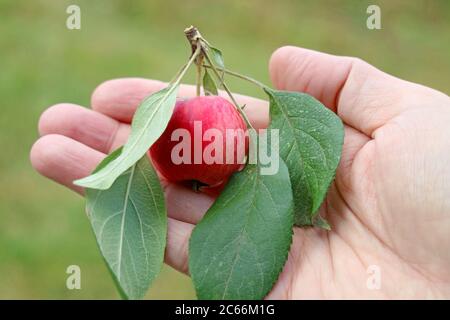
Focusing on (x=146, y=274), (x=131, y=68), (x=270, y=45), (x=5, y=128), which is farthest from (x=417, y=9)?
(x=146, y=274)

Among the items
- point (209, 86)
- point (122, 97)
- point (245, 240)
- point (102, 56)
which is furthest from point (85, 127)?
point (102, 56)

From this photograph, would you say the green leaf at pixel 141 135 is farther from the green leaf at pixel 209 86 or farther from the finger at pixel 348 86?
the finger at pixel 348 86

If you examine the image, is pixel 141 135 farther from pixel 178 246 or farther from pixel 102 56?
pixel 102 56

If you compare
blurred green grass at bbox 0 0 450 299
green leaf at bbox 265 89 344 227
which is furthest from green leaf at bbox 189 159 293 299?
blurred green grass at bbox 0 0 450 299

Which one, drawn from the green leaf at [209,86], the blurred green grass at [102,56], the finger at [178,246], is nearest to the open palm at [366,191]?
the finger at [178,246]

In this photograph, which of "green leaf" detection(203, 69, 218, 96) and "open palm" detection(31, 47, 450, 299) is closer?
"open palm" detection(31, 47, 450, 299)

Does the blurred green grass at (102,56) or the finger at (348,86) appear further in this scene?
the blurred green grass at (102,56)

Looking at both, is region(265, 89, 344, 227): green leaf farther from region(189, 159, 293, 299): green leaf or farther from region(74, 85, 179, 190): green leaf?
region(74, 85, 179, 190): green leaf
